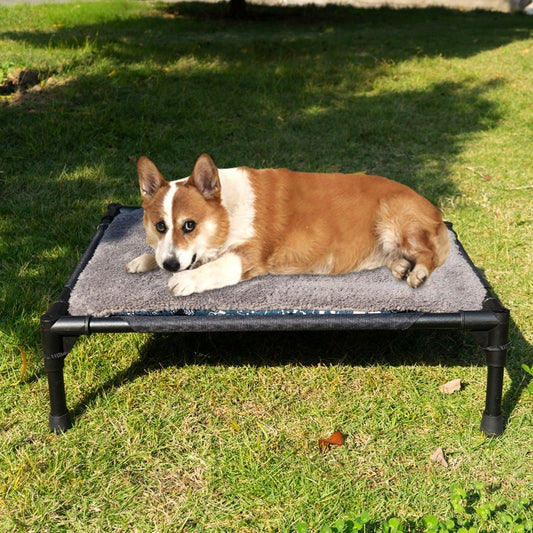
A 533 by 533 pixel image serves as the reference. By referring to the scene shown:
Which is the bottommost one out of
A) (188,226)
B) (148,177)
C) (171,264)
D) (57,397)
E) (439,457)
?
(439,457)

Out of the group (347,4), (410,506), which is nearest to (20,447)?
(410,506)

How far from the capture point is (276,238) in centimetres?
328

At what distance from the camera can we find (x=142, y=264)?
3.43 meters

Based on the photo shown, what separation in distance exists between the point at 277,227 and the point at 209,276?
455 mm

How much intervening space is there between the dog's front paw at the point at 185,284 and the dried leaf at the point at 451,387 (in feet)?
4.75

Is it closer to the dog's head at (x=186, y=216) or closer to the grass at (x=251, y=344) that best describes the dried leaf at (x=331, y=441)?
the grass at (x=251, y=344)

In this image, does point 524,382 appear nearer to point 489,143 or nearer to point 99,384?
point 99,384

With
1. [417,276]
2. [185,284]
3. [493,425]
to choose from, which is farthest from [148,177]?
[493,425]

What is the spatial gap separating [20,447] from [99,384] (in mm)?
560

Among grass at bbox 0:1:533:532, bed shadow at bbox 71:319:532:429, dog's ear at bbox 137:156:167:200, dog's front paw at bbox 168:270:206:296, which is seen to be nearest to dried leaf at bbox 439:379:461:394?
grass at bbox 0:1:533:532

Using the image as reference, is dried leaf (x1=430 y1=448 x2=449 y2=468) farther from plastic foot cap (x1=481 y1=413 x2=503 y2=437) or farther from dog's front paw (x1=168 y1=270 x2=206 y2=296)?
dog's front paw (x1=168 y1=270 x2=206 y2=296)

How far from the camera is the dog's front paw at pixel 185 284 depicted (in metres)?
3.10

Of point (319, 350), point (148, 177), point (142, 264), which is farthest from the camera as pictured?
point (319, 350)

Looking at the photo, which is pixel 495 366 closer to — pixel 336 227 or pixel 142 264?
pixel 336 227
